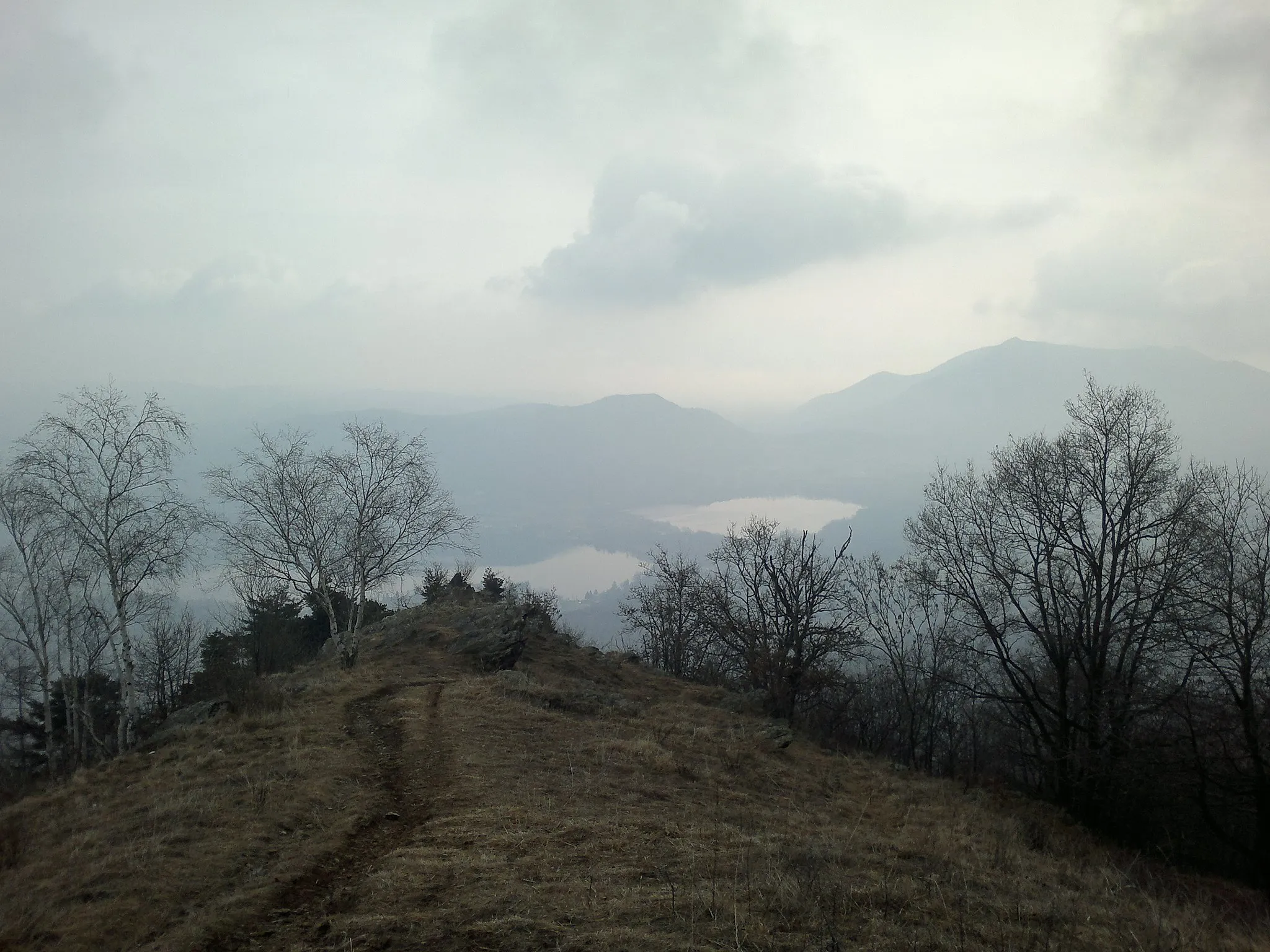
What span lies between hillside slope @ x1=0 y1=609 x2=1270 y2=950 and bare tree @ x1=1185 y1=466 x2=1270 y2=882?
6.30 meters

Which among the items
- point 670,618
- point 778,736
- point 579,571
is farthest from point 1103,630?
point 579,571

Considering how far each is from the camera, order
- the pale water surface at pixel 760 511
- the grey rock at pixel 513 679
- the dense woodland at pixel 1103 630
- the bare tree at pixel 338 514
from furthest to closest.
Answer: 1. the pale water surface at pixel 760 511
2. the bare tree at pixel 338 514
3. the dense woodland at pixel 1103 630
4. the grey rock at pixel 513 679

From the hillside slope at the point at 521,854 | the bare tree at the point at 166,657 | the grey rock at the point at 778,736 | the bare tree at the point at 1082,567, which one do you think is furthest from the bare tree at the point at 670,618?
A: the bare tree at the point at 166,657

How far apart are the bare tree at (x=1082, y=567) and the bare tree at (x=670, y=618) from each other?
1648cm

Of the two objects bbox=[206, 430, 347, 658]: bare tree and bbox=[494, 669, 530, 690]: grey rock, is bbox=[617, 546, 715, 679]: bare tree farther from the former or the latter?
bbox=[206, 430, 347, 658]: bare tree

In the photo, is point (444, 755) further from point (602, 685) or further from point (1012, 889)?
point (602, 685)

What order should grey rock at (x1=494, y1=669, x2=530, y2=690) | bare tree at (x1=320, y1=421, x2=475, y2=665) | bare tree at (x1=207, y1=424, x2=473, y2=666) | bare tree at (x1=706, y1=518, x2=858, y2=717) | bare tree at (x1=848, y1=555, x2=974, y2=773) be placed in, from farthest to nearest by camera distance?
1. bare tree at (x1=848, y1=555, x2=974, y2=773)
2. bare tree at (x1=706, y1=518, x2=858, y2=717)
3. bare tree at (x1=320, y1=421, x2=475, y2=665)
4. bare tree at (x1=207, y1=424, x2=473, y2=666)
5. grey rock at (x1=494, y1=669, x2=530, y2=690)

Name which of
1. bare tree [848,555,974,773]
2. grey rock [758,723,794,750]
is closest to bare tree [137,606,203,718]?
grey rock [758,723,794,750]

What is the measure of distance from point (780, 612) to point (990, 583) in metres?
9.66

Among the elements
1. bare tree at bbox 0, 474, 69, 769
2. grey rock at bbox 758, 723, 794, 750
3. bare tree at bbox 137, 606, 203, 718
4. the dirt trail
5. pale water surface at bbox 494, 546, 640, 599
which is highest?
bare tree at bbox 0, 474, 69, 769

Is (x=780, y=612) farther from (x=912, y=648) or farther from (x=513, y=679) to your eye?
(x=513, y=679)

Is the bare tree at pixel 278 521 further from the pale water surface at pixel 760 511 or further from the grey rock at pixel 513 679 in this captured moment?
the pale water surface at pixel 760 511

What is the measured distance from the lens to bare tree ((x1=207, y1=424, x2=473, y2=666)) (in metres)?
23.5

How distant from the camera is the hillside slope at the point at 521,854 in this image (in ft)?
19.4
